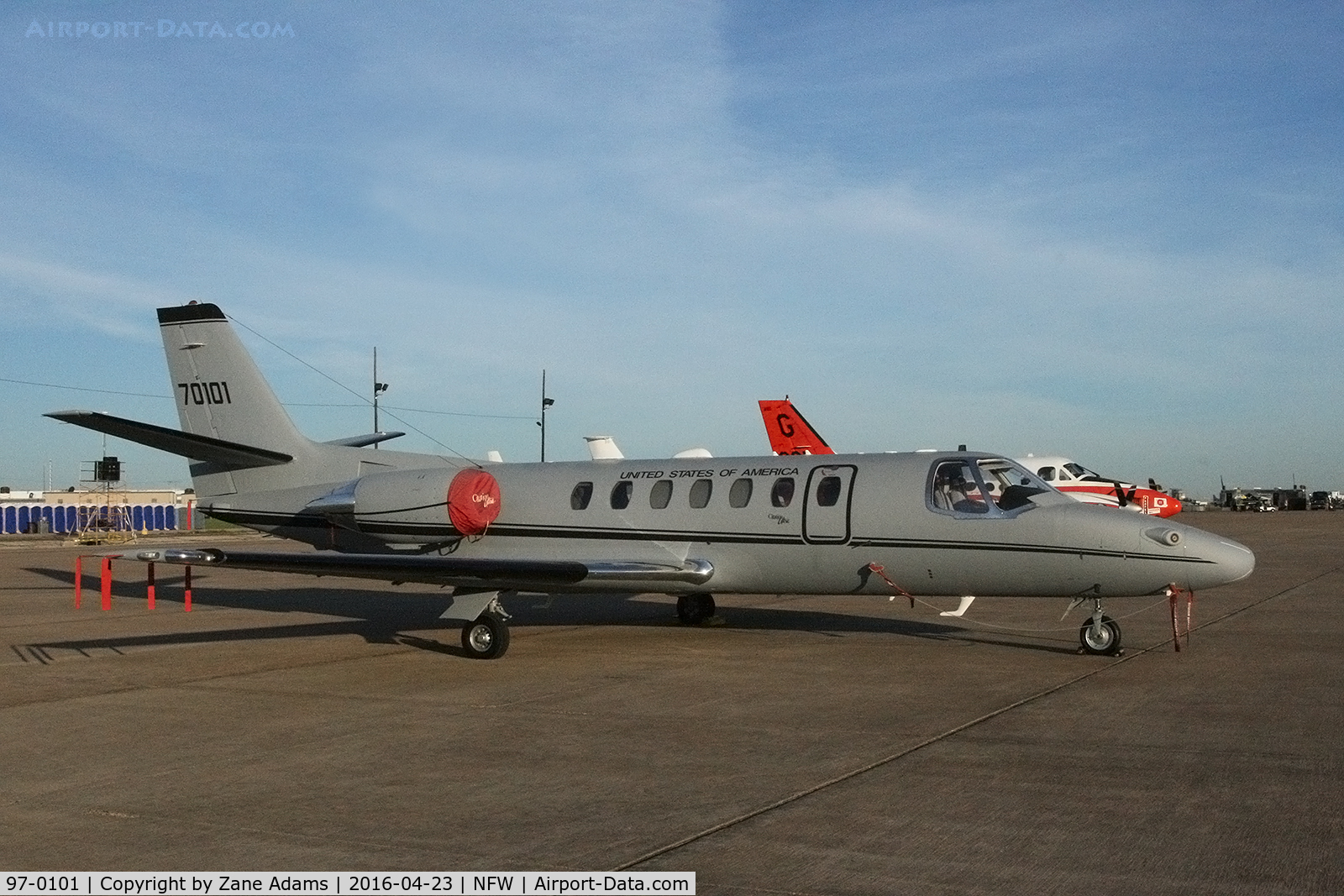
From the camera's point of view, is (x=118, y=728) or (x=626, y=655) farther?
(x=626, y=655)

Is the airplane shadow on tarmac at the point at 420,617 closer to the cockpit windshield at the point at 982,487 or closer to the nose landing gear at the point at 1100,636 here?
the nose landing gear at the point at 1100,636

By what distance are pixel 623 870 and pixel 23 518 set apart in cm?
8627

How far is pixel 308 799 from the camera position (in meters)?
7.52

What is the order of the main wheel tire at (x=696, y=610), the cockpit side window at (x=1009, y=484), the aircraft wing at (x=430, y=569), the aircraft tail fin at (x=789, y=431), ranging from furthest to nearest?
the aircraft tail fin at (x=789, y=431), the main wheel tire at (x=696, y=610), the cockpit side window at (x=1009, y=484), the aircraft wing at (x=430, y=569)

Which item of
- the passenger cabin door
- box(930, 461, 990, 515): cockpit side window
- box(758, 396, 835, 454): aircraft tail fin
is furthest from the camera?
box(758, 396, 835, 454): aircraft tail fin

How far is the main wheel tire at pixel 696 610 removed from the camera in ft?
59.9

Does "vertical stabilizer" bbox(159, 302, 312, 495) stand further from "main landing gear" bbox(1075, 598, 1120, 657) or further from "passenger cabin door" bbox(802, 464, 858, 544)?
"main landing gear" bbox(1075, 598, 1120, 657)

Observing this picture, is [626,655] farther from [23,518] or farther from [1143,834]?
[23,518]

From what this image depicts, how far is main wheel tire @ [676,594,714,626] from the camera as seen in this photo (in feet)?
59.9

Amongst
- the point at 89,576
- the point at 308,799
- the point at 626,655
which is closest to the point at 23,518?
the point at 89,576

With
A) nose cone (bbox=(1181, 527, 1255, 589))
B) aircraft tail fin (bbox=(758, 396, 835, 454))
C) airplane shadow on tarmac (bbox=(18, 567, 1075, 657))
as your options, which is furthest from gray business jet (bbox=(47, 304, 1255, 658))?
aircraft tail fin (bbox=(758, 396, 835, 454))

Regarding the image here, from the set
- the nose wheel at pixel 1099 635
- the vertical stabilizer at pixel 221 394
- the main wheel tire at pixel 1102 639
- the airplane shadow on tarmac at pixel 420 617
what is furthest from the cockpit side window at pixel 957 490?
the vertical stabilizer at pixel 221 394

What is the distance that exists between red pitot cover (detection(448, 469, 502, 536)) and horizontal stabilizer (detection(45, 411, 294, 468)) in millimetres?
3483

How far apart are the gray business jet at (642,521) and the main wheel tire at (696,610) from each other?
0.03 metres
